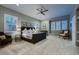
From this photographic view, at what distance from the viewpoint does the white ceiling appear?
2674 millimetres

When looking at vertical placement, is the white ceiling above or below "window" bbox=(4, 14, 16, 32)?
above

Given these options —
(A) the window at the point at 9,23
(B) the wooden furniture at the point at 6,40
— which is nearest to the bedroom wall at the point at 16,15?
(A) the window at the point at 9,23

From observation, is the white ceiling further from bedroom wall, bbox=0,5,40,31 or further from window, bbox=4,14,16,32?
window, bbox=4,14,16,32

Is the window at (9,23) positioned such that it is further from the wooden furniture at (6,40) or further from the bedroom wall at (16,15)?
the wooden furniture at (6,40)

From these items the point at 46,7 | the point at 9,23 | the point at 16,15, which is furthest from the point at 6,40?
the point at 46,7

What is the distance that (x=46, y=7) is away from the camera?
2.86m

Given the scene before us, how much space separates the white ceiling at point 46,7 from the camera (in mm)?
2674

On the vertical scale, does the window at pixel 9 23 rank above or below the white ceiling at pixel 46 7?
below

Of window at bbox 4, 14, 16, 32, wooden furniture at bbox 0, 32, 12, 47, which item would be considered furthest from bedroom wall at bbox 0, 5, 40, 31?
wooden furniture at bbox 0, 32, 12, 47

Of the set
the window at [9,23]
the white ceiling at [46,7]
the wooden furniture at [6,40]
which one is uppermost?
the white ceiling at [46,7]

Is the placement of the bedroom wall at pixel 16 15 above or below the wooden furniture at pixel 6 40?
above
